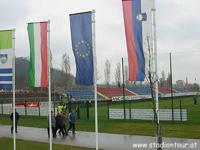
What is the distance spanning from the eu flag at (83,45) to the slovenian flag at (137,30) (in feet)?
5.91

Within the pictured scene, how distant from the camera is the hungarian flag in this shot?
1850 centimetres

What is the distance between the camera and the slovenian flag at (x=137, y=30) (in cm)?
1485

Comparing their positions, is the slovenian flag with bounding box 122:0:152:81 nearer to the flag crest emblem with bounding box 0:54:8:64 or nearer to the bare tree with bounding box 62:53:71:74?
the flag crest emblem with bounding box 0:54:8:64

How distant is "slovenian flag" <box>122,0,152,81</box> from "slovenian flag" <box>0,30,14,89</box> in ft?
20.8

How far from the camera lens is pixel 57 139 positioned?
2480 centimetres

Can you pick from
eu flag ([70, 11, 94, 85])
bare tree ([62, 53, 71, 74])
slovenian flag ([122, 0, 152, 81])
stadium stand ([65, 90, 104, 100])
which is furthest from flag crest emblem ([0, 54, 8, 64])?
bare tree ([62, 53, 71, 74])

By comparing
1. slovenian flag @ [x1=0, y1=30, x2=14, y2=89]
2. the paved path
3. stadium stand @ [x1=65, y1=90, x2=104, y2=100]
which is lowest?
the paved path

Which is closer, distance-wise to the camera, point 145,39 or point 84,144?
point 145,39

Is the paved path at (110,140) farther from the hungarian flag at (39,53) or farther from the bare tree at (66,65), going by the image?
the bare tree at (66,65)

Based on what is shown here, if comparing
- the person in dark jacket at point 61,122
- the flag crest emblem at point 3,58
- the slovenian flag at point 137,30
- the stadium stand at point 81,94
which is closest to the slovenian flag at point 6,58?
the flag crest emblem at point 3,58

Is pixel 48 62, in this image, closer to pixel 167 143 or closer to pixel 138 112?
pixel 167 143

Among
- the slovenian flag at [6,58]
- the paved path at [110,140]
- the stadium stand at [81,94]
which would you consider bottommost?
the paved path at [110,140]

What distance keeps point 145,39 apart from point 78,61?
3023 mm

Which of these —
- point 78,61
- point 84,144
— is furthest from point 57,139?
point 78,61
